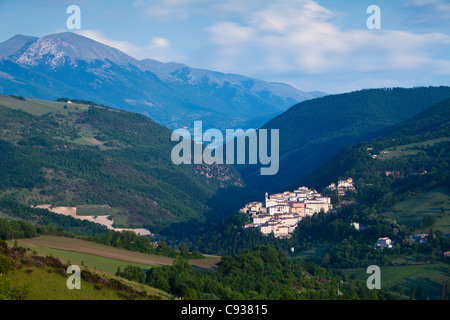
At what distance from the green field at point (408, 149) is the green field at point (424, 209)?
2699cm

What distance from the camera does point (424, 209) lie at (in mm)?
71938

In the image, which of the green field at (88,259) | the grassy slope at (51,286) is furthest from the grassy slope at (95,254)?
the grassy slope at (51,286)

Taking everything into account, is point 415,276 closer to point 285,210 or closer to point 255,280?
point 255,280

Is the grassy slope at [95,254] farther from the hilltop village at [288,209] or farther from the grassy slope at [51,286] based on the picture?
the hilltop village at [288,209]

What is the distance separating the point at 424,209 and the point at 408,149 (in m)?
37.0

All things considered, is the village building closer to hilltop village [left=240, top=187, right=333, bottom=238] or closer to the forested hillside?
hilltop village [left=240, top=187, right=333, bottom=238]

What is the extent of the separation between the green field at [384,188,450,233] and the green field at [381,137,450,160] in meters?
27.0

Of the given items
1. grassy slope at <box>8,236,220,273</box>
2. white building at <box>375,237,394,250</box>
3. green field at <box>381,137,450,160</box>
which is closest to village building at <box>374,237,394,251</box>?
white building at <box>375,237,394,250</box>

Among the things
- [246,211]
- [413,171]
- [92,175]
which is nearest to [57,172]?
[92,175]

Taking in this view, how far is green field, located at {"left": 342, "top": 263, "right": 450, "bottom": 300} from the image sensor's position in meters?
49.8

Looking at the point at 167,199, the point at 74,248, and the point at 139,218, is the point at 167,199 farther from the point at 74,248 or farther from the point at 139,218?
the point at 74,248

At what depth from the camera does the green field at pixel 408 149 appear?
104 metres

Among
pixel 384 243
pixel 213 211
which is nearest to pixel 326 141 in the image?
pixel 213 211

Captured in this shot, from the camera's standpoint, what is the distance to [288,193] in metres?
94.4
